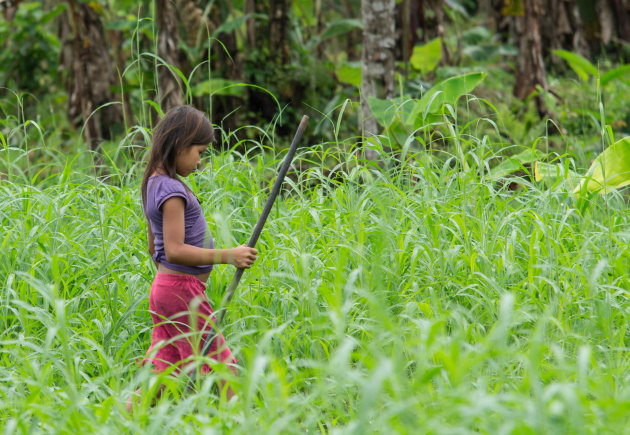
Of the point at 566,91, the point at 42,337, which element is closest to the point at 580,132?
the point at 566,91

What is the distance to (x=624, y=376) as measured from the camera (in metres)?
2.23

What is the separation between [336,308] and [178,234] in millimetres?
679

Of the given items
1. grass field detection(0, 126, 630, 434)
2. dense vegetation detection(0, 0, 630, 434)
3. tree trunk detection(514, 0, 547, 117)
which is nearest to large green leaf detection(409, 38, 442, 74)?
tree trunk detection(514, 0, 547, 117)

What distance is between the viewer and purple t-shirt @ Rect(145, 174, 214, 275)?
2.43 m

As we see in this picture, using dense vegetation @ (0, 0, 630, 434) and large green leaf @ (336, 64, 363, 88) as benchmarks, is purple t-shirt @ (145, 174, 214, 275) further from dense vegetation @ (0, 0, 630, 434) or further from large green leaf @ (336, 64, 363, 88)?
large green leaf @ (336, 64, 363, 88)

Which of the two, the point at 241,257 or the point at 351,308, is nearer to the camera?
the point at 241,257

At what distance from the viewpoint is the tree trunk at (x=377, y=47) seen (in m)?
5.44

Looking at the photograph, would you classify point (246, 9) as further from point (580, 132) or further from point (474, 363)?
point (474, 363)

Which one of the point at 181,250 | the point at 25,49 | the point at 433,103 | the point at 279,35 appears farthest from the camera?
the point at 25,49

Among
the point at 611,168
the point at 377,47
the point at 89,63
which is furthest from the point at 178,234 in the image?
the point at 89,63

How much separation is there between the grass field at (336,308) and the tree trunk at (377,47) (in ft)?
6.72

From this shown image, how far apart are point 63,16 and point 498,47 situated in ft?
18.6

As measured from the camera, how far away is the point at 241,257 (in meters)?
2.41

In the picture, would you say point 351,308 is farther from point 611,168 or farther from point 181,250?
point 611,168
